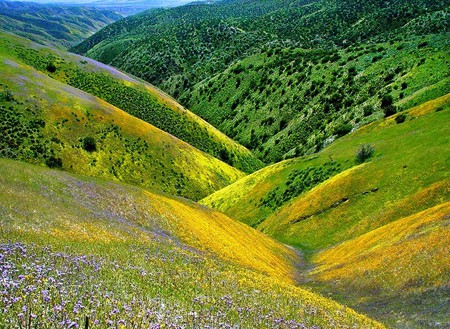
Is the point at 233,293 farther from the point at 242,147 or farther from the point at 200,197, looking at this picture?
Result: the point at 242,147

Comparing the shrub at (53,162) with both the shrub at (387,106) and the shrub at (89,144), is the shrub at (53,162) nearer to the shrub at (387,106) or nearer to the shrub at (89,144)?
the shrub at (89,144)

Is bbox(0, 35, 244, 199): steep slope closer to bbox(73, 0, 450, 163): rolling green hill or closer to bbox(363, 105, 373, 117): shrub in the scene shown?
bbox(73, 0, 450, 163): rolling green hill

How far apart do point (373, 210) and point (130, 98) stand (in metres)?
83.8

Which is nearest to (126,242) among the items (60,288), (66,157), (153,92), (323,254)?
(60,288)

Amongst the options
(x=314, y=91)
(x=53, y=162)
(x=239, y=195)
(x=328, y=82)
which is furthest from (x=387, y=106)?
(x=53, y=162)

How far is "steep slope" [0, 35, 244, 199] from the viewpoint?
69.3m

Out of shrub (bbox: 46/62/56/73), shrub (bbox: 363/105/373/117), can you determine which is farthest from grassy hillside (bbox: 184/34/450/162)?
shrub (bbox: 46/62/56/73)

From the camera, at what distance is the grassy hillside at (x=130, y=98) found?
4412 inches

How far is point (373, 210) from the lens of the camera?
5097 centimetres

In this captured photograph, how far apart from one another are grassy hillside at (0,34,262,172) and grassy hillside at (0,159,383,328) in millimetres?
73004

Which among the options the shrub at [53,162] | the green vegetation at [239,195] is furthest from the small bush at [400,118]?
the shrub at [53,162]

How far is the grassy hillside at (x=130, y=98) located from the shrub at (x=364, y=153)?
50.4 m

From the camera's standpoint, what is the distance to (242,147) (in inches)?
4909

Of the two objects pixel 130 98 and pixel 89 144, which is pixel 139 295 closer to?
pixel 89 144
